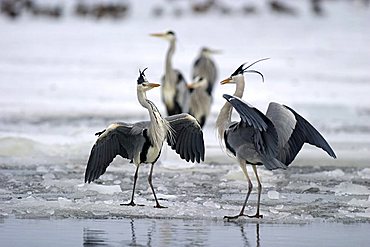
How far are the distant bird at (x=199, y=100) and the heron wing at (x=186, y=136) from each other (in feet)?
16.5

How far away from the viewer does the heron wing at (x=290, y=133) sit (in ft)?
24.8

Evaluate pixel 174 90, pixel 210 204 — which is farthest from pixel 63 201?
pixel 174 90

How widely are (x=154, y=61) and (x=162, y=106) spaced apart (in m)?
8.63

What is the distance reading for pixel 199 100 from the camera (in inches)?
531

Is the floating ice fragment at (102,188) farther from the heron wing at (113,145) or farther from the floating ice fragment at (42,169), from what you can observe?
the floating ice fragment at (42,169)

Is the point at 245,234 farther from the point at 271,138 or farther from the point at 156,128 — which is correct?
the point at 156,128

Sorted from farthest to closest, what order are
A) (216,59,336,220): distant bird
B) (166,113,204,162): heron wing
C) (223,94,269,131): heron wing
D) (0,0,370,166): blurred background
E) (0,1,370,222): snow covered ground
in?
(0,0,370,166): blurred background → (166,113,204,162): heron wing → (0,1,370,222): snow covered ground → (216,59,336,220): distant bird → (223,94,269,131): heron wing

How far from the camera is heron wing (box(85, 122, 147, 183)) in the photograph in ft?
25.9

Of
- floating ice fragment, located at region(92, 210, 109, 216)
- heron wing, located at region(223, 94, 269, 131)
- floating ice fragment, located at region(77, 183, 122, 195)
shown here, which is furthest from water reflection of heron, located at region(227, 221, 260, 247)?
floating ice fragment, located at region(77, 183, 122, 195)

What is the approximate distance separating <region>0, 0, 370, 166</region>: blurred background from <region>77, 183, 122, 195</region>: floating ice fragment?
1875mm

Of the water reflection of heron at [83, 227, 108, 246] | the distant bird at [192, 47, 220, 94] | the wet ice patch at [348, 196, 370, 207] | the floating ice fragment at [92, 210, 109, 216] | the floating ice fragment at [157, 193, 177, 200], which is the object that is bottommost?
the water reflection of heron at [83, 227, 108, 246]

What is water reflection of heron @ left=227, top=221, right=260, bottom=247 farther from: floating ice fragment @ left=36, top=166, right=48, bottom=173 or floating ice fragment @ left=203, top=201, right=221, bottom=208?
floating ice fragment @ left=36, top=166, right=48, bottom=173

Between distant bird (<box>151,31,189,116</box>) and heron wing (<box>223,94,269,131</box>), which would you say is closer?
heron wing (<box>223,94,269,131</box>)

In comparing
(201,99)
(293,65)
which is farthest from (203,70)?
(293,65)
